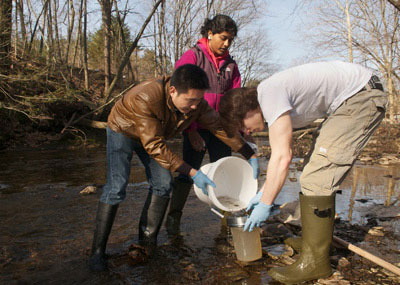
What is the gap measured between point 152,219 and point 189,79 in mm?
1222

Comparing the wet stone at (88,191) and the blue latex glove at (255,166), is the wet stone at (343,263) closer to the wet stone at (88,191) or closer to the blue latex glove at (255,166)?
the blue latex glove at (255,166)

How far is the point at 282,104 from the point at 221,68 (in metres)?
1.30

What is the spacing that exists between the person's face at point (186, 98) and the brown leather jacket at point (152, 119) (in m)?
0.08

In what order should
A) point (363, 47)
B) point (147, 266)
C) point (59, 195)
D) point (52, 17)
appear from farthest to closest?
point (363, 47) → point (52, 17) → point (59, 195) → point (147, 266)

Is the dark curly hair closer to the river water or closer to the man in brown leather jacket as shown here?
the man in brown leather jacket

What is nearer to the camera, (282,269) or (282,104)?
(282,104)

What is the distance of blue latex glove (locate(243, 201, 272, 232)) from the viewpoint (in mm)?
2166

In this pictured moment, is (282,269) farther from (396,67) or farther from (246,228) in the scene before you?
(396,67)

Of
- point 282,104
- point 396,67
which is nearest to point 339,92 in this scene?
point 282,104

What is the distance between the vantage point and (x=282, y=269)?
7.29ft

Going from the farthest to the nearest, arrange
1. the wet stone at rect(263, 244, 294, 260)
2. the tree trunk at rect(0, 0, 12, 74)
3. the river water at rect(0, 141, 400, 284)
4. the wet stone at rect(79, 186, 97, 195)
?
1. the tree trunk at rect(0, 0, 12, 74)
2. the wet stone at rect(79, 186, 97, 195)
3. the wet stone at rect(263, 244, 294, 260)
4. the river water at rect(0, 141, 400, 284)

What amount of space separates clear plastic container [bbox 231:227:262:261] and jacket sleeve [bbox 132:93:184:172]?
2.29ft

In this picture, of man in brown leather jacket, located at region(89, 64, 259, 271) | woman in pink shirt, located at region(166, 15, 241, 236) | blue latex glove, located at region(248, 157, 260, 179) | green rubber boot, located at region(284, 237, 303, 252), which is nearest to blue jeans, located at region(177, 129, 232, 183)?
woman in pink shirt, located at region(166, 15, 241, 236)

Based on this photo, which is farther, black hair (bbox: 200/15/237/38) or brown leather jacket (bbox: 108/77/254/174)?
black hair (bbox: 200/15/237/38)
